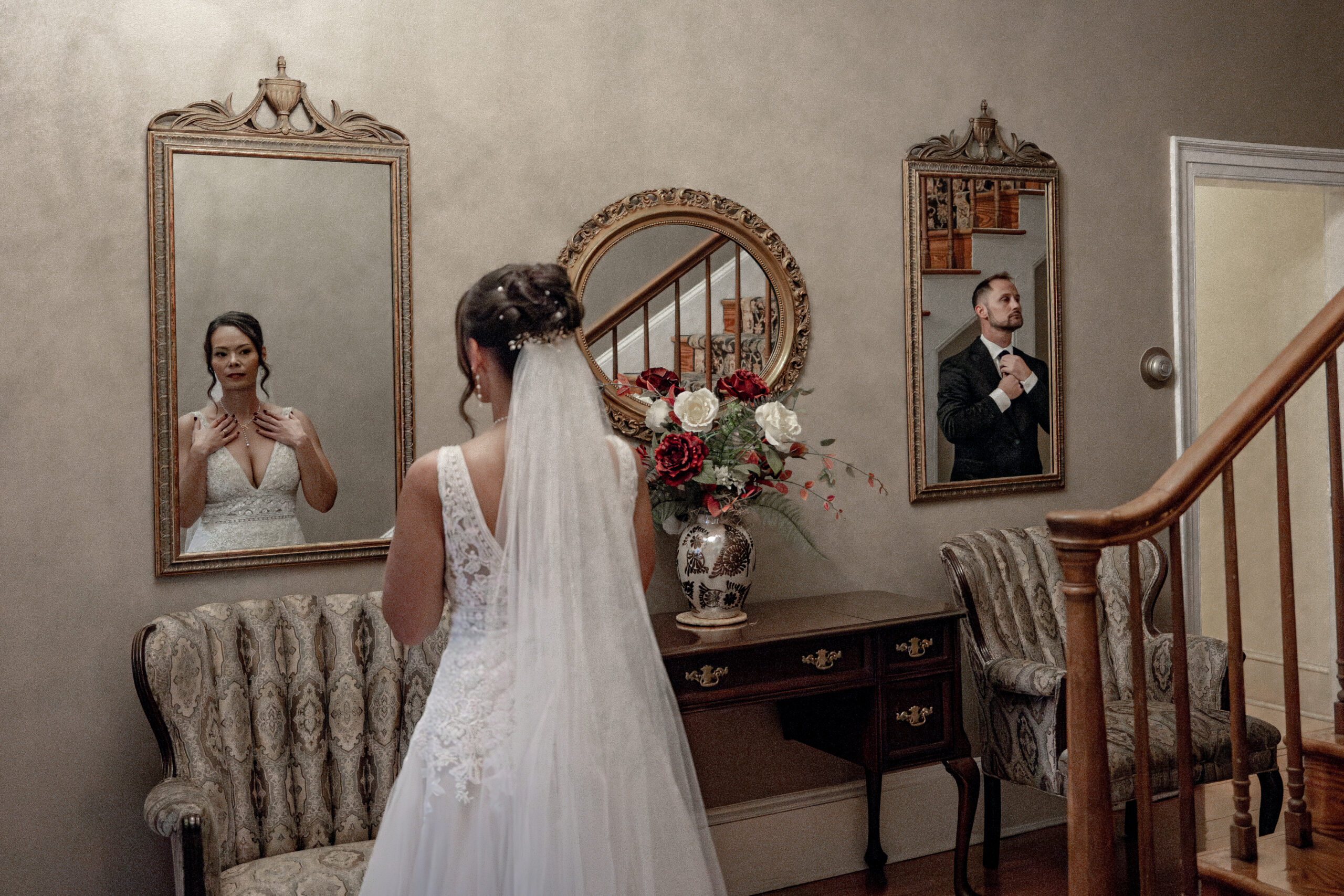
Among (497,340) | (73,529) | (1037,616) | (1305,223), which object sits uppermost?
(1305,223)

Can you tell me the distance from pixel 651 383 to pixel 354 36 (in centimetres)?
122

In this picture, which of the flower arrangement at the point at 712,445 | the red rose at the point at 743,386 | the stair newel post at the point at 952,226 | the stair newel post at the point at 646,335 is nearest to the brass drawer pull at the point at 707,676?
the flower arrangement at the point at 712,445

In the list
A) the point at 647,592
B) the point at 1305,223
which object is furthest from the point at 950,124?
the point at 1305,223

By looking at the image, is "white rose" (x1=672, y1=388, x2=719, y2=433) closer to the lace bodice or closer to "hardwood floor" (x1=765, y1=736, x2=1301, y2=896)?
the lace bodice

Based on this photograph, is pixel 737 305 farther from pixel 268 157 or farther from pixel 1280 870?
pixel 1280 870

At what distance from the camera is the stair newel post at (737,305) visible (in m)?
3.49

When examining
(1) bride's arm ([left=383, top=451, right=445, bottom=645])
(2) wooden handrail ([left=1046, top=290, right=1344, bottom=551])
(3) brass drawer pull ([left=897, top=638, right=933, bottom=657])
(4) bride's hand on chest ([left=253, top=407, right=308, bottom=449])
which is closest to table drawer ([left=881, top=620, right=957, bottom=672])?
(3) brass drawer pull ([left=897, top=638, right=933, bottom=657])

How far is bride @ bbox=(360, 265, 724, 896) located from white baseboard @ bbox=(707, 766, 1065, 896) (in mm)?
1476

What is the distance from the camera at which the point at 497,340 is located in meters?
1.97

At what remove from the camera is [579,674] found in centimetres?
190

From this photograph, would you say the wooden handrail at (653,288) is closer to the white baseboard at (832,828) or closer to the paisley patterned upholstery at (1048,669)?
the paisley patterned upholstery at (1048,669)

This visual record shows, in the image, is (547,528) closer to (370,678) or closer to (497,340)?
(497,340)

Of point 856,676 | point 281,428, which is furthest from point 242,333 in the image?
point 856,676

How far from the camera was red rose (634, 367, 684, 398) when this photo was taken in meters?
3.13
